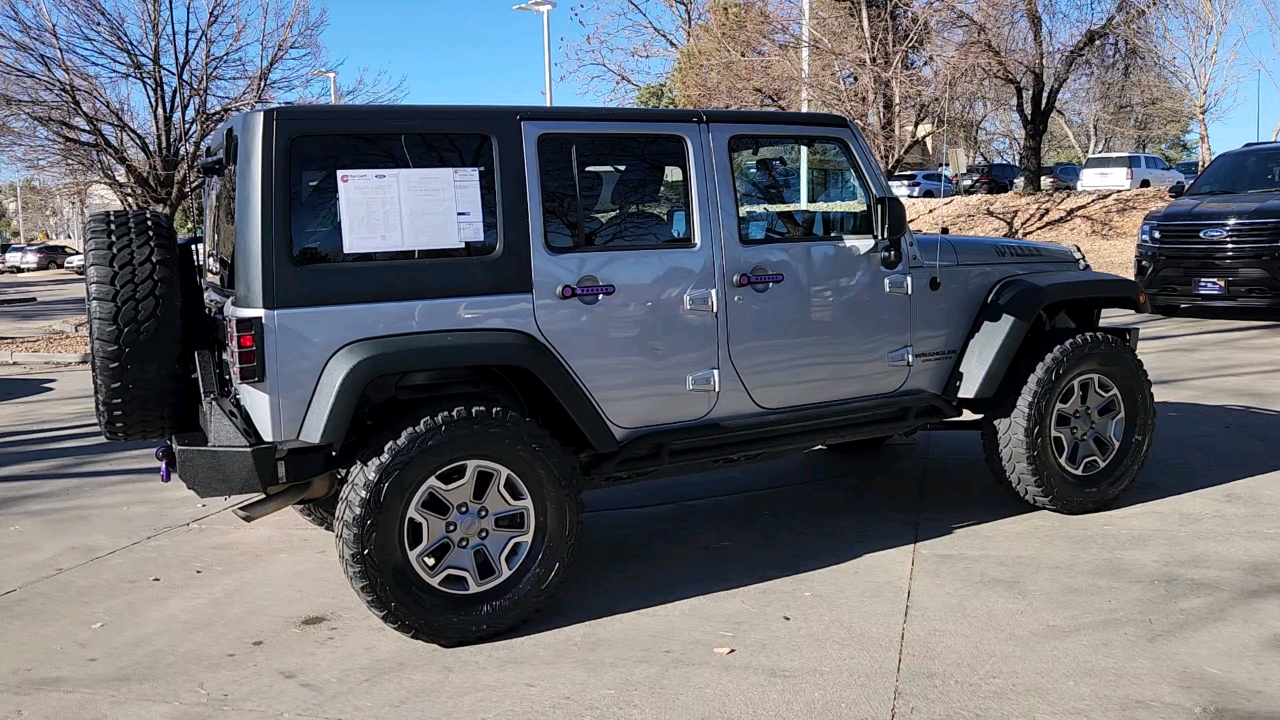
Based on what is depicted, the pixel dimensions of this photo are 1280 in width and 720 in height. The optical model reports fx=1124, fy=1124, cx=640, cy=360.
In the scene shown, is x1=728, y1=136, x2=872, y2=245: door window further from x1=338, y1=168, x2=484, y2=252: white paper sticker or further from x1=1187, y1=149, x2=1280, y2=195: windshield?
x1=1187, y1=149, x2=1280, y2=195: windshield

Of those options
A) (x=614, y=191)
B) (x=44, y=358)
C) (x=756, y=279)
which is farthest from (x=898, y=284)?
(x=44, y=358)

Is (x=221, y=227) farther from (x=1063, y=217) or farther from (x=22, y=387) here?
(x=1063, y=217)

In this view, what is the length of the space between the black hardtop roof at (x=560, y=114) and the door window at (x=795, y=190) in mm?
95

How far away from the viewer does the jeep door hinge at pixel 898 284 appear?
5.26 meters

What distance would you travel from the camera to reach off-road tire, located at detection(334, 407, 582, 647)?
4.06 metres

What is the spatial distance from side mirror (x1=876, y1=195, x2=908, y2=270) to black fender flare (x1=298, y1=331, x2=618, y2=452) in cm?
171

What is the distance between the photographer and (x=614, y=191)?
182 inches

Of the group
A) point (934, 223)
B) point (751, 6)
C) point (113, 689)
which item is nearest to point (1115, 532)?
point (113, 689)

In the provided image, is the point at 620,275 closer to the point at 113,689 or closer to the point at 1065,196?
the point at 113,689

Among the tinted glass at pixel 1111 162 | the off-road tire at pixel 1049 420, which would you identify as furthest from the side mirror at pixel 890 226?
the tinted glass at pixel 1111 162

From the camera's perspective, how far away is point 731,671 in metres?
3.93

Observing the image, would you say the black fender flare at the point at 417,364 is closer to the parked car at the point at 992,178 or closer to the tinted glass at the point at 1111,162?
the parked car at the point at 992,178

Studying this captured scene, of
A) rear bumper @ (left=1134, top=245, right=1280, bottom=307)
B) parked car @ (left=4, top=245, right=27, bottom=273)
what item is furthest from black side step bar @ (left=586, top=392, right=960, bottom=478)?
parked car @ (left=4, top=245, right=27, bottom=273)

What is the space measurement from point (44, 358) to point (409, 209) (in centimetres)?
1100
